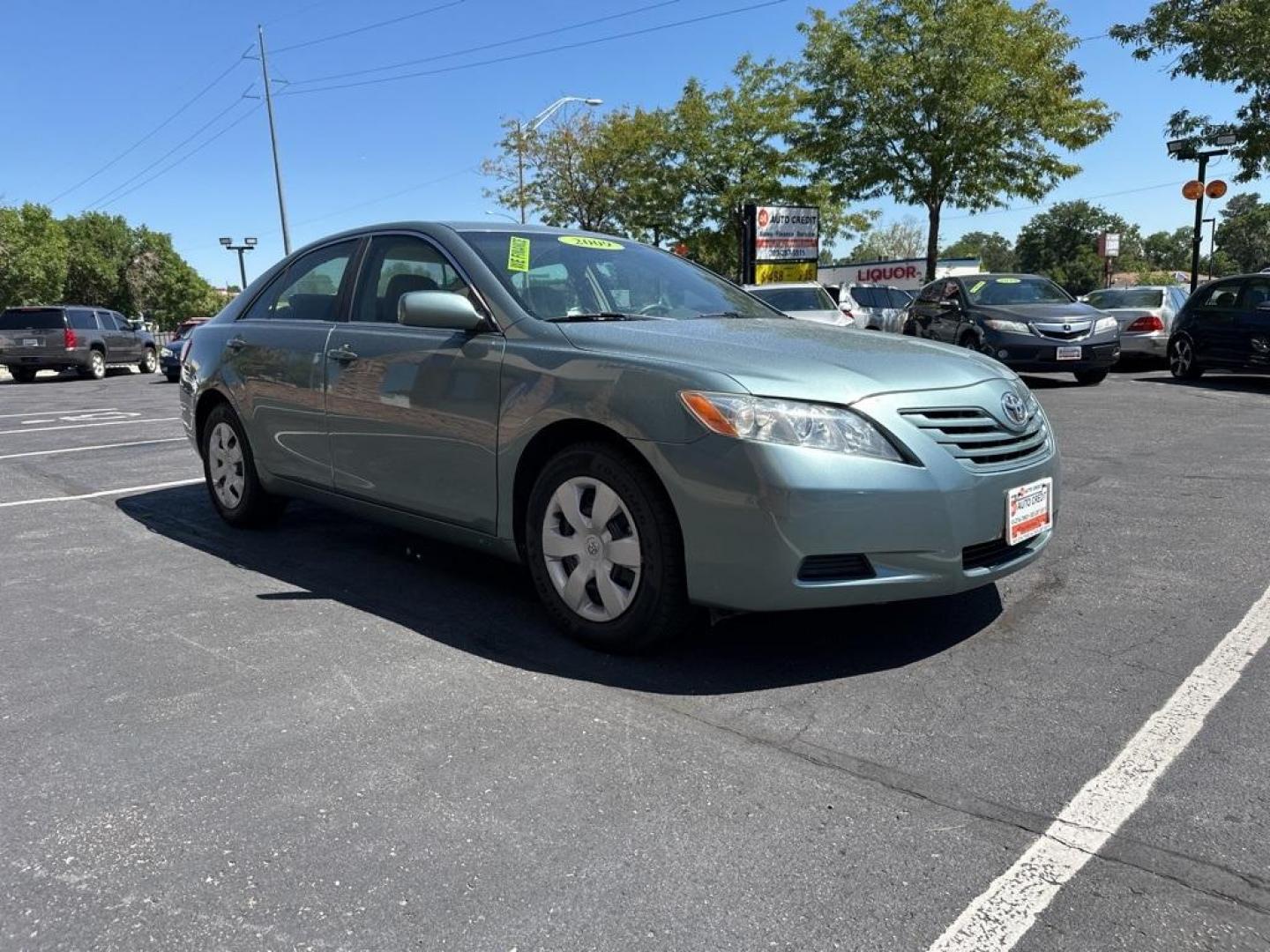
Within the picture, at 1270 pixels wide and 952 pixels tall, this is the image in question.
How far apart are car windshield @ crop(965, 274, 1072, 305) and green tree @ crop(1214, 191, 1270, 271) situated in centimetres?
9378

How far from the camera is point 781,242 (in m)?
21.9

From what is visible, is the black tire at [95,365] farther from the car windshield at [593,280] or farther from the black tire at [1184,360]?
the car windshield at [593,280]

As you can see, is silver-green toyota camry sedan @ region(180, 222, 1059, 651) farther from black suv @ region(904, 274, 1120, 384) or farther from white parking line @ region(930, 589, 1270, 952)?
black suv @ region(904, 274, 1120, 384)

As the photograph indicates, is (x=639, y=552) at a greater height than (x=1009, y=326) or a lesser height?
lesser

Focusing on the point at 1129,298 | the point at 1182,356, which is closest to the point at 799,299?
the point at 1129,298

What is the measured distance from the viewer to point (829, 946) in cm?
192

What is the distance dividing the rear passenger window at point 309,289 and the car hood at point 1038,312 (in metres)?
9.76

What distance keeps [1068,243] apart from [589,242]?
111 meters

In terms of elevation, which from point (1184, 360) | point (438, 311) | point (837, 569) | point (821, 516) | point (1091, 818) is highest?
point (438, 311)

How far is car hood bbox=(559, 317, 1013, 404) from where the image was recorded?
3098mm

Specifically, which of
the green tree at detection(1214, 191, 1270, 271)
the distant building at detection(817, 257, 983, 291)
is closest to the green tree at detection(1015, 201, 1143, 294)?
the green tree at detection(1214, 191, 1270, 271)

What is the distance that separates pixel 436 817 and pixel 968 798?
1316mm

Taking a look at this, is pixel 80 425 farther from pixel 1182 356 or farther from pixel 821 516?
pixel 1182 356

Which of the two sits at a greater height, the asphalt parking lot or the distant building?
the distant building
